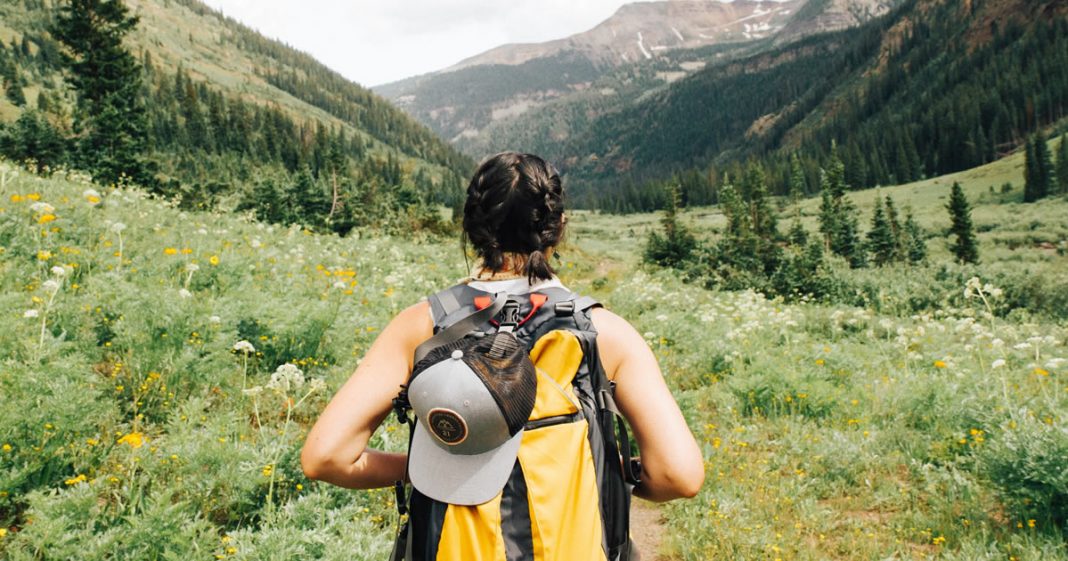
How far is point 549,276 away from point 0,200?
8.31 meters

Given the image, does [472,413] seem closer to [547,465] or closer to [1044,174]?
[547,465]

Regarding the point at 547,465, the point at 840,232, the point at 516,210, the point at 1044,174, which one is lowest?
the point at 840,232

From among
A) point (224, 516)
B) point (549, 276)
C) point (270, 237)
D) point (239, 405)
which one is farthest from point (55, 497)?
point (270, 237)

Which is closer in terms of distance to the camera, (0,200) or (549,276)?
(549,276)

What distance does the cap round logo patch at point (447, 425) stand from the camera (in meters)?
1.48

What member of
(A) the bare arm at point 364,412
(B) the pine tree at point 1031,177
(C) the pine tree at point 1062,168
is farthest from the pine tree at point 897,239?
(A) the bare arm at point 364,412

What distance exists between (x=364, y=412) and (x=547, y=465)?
0.65 m

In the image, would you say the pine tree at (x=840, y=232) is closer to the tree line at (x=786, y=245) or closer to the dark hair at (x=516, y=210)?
the tree line at (x=786, y=245)

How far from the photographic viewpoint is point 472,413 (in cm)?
146

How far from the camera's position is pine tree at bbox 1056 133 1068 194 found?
62.8 m

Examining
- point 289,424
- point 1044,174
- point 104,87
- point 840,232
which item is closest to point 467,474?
point 289,424

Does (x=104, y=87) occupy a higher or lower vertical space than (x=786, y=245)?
higher

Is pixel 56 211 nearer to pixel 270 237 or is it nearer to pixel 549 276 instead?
pixel 270 237

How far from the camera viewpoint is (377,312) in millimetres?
8359
